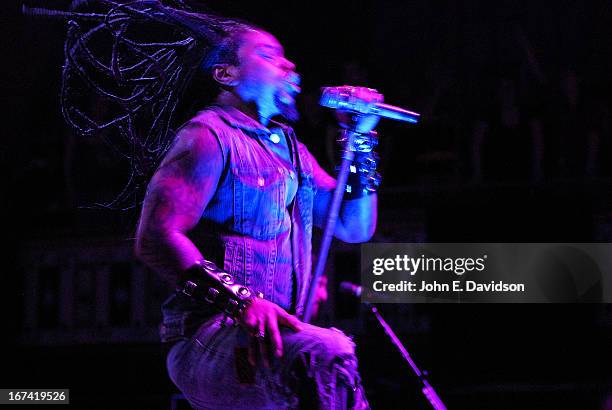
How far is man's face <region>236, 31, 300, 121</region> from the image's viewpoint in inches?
80.4

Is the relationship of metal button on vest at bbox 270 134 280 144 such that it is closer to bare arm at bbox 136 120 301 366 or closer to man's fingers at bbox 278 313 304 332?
bare arm at bbox 136 120 301 366

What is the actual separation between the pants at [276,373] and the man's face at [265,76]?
69cm

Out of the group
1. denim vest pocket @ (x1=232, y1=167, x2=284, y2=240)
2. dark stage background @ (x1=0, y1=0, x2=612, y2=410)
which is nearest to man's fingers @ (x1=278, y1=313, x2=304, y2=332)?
denim vest pocket @ (x1=232, y1=167, x2=284, y2=240)

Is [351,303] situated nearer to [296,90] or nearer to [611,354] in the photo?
[611,354]

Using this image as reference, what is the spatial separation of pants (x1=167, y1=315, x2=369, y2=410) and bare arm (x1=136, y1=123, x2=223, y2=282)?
0.23 metres

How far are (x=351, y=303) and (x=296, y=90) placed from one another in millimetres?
3104

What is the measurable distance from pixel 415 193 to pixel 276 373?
3.42 m

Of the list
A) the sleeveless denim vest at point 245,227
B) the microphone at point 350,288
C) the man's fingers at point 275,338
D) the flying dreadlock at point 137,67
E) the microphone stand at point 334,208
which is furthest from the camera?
the microphone at point 350,288

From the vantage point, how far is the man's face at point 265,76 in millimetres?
2041

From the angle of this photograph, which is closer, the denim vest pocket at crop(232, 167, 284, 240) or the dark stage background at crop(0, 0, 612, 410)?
the denim vest pocket at crop(232, 167, 284, 240)

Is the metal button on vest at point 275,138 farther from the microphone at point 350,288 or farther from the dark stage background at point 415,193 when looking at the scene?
the dark stage background at point 415,193

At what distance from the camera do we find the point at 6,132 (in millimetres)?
5527

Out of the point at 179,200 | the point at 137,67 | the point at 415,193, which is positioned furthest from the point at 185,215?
the point at 415,193

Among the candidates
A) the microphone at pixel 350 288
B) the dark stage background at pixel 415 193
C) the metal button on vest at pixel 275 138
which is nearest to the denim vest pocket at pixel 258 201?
the metal button on vest at pixel 275 138
